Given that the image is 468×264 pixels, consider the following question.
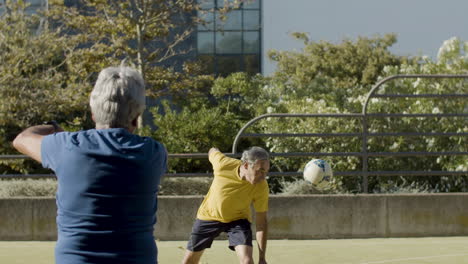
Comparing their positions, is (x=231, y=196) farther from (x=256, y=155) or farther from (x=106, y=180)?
(x=106, y=180)

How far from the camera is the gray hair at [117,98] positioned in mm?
3545

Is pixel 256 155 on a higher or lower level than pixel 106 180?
lower

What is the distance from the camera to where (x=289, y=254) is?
37.4 ft

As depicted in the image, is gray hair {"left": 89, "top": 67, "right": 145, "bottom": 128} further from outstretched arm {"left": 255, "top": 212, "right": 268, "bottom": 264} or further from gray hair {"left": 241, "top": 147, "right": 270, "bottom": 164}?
→ gray hair {"left": 241, "top": 147, "right": 270, "bottom": 164}

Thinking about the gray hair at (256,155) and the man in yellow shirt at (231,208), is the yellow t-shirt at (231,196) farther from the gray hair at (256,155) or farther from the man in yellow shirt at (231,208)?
the gray hair at (256,155)

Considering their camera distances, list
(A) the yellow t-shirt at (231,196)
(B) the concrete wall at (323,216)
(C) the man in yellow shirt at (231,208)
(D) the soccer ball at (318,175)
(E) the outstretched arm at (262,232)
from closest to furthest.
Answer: (E) the outstretched arm at (262,232), (C) the man in yellow shirt at (231,208), (A) the yellow t-shirt at (231,196), (D) the soccer ball at (318,175), (B) the concrete wall at (323,216)

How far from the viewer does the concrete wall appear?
12.9 m

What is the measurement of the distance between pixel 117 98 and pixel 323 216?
9.96m

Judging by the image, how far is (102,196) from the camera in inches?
140

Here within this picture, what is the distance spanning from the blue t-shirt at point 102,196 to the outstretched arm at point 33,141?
0.04 meters

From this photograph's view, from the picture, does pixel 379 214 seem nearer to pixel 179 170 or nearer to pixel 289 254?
pixel 289 254

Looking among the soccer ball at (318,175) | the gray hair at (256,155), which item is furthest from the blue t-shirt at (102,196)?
the soccer ball at (318,175)

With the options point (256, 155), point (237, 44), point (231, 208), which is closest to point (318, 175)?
point (231, 208)

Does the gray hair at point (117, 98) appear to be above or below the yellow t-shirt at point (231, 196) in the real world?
above
